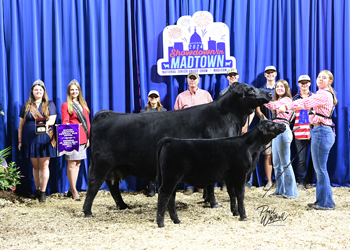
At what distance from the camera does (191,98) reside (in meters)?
5.18

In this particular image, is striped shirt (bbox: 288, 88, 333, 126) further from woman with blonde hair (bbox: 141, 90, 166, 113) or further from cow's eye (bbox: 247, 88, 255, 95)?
woman with blonde hair (bbox: 141, 90, 166, 113)

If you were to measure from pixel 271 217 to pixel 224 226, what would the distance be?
1.77 feet

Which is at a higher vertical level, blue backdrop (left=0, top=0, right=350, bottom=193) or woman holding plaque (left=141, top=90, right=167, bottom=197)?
blue backdrop (left=0, top=0, right=350, bottom=193)

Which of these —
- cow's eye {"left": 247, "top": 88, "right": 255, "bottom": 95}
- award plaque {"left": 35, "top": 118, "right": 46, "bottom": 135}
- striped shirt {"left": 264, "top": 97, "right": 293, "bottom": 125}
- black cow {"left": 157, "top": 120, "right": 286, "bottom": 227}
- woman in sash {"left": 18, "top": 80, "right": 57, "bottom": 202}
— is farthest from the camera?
woman in sash {"left": 18, "top": 80, "right": 57, "bottom": 202}

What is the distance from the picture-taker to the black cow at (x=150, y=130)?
3.54 metres

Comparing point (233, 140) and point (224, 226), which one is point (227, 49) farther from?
point (224, 226)

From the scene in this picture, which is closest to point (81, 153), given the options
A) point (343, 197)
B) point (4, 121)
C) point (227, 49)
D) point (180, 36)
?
point (4, 121)

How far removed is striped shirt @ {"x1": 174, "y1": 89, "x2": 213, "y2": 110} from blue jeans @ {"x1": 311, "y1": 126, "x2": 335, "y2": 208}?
1.82m

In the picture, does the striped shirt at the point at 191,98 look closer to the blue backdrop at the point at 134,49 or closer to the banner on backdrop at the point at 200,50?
the blue backdrop at the point at 134,49

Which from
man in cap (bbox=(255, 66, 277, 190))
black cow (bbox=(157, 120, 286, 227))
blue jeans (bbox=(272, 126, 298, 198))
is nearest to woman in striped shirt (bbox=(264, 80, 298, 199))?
blue jeans (bbox=(272, 126, 298, 198))

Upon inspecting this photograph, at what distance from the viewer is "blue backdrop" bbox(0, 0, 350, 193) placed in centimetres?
543

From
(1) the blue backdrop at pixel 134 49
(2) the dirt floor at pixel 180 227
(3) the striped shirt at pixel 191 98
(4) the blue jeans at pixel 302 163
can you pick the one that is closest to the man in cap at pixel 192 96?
(3) the striped shirt at pixel 191 98

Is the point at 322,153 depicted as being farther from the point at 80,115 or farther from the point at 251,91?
the point at 80,115

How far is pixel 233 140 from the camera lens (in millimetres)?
3094
